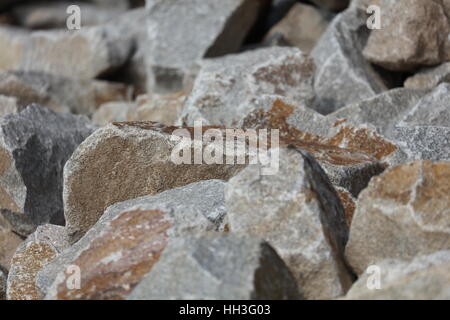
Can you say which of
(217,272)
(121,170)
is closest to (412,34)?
(121,170)

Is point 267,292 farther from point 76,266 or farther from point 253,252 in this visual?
point 76,266

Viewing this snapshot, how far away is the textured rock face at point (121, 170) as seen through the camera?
11.3 ft

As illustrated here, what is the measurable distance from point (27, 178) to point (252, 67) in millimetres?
1499

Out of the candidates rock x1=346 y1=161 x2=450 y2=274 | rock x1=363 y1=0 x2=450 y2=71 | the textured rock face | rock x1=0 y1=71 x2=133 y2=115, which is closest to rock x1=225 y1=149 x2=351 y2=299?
rock x1=346 y1=161 x2=450 y2=274

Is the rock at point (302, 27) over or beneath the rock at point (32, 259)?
over

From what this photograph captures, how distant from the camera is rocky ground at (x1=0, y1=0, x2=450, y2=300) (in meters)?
2.65

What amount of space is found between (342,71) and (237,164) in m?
1.67

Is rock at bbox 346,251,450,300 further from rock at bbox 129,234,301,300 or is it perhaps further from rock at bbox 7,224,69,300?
rock at bbox 7,224,69,300

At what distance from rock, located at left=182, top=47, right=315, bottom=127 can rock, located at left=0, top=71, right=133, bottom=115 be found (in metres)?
1.76

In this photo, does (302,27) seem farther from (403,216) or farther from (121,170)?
(403,216)

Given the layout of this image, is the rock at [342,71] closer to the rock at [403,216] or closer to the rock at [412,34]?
the rock at [412,34]

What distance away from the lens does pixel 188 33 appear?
19.4 feet

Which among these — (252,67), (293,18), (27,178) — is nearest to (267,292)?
(27,178)

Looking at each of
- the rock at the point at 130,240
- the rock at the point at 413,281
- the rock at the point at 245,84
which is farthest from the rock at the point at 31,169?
the rock at the point at 413,281
